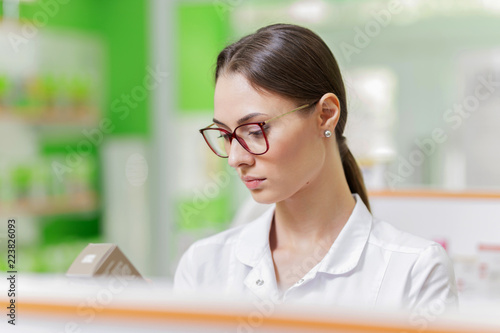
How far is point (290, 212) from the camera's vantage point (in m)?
1.34

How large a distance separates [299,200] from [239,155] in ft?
0.66

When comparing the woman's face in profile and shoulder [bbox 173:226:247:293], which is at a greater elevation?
the woman's face in profile

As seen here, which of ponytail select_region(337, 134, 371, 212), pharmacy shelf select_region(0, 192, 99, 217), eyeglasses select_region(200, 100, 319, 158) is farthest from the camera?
pharmacy shelf select_region(0, 192, 99, 217)

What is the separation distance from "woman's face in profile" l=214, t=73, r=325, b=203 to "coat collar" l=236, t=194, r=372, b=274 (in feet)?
0.50

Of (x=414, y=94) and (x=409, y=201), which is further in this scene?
(x=414, y=94)

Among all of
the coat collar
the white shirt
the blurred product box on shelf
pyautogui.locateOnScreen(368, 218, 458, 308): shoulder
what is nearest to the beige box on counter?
the white shirt

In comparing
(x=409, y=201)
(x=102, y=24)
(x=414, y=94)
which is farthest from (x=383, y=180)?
(x=102, y=24)

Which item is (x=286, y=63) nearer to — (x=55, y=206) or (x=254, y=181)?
(x=254, y=181)

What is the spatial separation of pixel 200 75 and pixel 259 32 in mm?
4189

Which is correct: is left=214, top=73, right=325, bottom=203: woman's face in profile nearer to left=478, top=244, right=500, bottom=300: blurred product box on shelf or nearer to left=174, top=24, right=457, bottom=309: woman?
left=174, top=24, right=457, bottom=309: woman

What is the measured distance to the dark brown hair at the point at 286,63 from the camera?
3.90ft

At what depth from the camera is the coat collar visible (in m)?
1.25

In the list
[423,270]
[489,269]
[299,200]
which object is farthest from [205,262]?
[489,269]

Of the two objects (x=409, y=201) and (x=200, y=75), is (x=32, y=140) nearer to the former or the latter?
(x=200, y=75)
